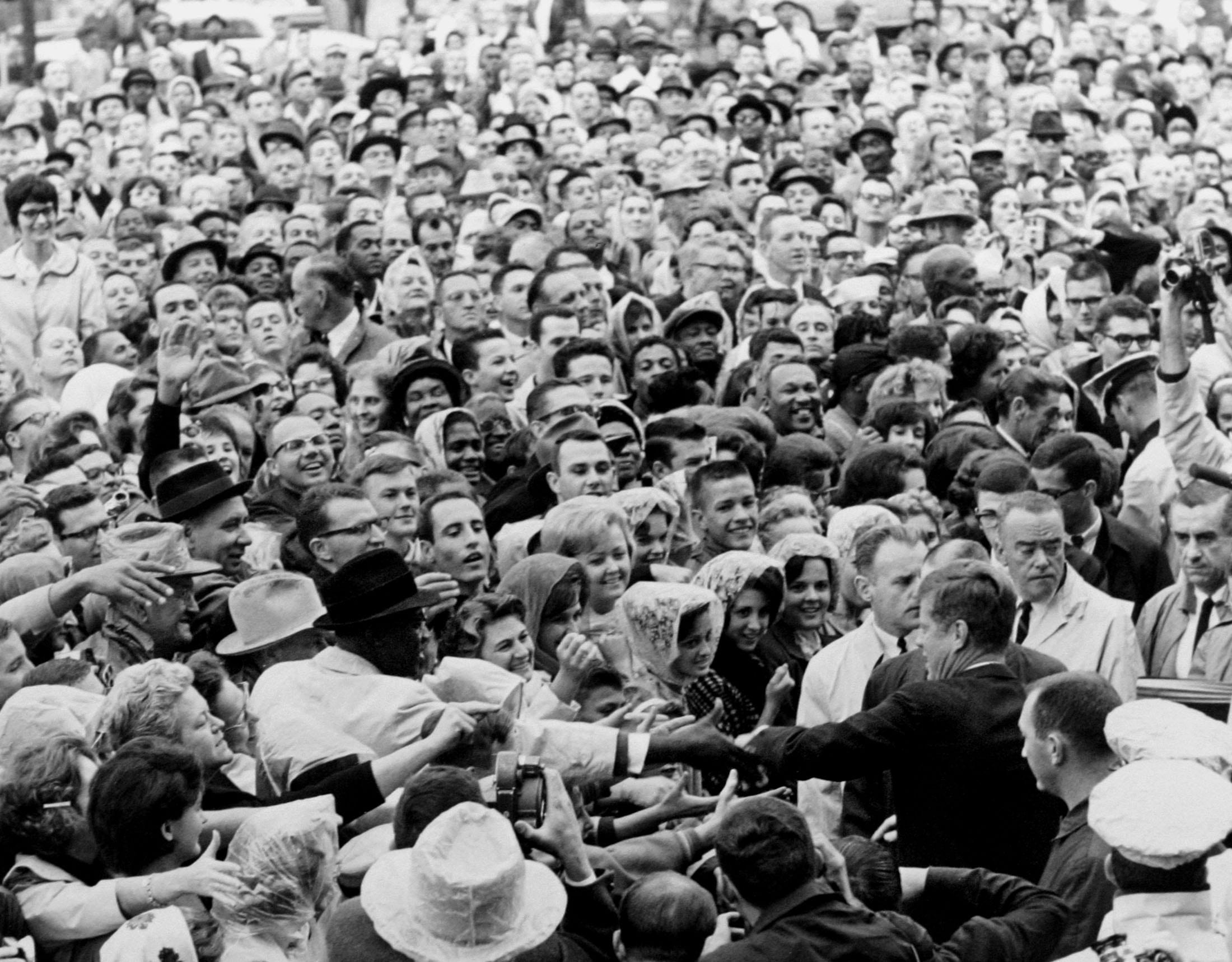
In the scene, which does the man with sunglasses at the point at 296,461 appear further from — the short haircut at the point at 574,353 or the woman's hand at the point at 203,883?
the woman's hand at the point at 203,883

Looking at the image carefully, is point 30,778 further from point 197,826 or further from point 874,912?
point 874,912

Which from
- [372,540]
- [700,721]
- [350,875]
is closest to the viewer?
[350,875]

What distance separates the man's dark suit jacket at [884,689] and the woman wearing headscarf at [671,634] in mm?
486

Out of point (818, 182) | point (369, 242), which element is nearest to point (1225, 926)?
point (369, 242)

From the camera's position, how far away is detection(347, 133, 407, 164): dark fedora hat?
642 inches

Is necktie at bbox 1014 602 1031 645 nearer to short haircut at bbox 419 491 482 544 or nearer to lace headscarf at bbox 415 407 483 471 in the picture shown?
short haircut at bbox 419 491 482 544

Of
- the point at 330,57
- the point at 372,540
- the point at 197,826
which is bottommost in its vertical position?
the point at 330,57

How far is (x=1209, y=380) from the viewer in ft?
33.7

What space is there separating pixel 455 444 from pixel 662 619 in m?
2.96

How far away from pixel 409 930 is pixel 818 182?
12.1 metres

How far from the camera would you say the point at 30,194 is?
1220cm

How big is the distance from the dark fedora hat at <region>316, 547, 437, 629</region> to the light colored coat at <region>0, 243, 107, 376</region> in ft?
21.8

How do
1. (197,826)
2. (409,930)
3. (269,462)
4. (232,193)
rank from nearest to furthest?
(409,930)
(197,826)
(269,462)
(232,193)

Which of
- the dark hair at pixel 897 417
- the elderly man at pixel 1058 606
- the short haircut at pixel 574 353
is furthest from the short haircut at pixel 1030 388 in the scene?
the elderly man at pixel 1058 606
